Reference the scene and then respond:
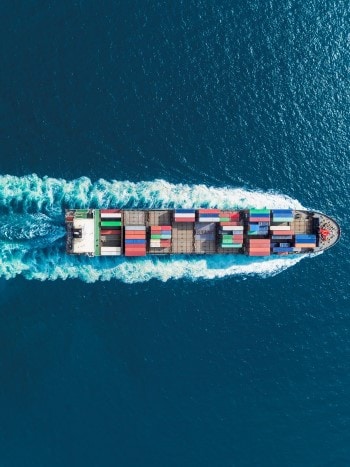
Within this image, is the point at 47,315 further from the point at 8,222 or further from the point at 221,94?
the point at 221,94

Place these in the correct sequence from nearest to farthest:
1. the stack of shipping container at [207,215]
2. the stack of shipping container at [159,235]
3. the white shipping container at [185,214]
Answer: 1. the stack of shipping container at [159,235]
2. the white shipping container at [185,214]
3. the stack of shipping container at [207,215]

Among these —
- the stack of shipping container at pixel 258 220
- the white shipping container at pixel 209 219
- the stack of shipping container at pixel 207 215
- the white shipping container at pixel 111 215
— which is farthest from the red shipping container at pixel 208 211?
the white shipping container at pixel 111 215

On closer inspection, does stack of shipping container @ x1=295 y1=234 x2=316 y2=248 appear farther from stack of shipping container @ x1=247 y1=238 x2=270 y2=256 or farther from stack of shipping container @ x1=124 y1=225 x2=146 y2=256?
stack of shipping container @ x1=124 y1=225 x2=146 y2=256

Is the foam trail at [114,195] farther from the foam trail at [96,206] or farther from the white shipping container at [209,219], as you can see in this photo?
the white shipping container at [209,219]

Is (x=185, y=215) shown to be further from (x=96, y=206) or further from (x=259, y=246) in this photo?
(x=96, y=206)

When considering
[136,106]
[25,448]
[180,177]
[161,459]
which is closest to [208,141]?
[180,177]
